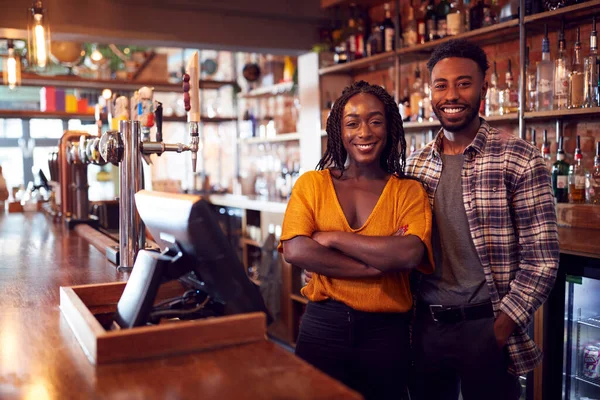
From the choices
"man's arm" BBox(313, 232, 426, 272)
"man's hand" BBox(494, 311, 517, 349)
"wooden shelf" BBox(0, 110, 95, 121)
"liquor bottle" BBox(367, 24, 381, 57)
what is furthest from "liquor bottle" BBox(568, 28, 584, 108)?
"wooden shelf" BBox(0, 110, 95, 121)

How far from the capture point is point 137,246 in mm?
1875

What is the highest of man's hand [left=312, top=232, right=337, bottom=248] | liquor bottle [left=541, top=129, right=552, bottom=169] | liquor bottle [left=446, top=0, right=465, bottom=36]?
liquor bottle [left=446, top=0, right=465, bottom=36]

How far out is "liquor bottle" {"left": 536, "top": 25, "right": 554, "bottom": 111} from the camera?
2988 millimetres

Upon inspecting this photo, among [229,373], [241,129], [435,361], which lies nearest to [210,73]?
[241,129]

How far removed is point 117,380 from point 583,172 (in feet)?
8.82

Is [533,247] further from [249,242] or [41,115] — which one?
[41,115]

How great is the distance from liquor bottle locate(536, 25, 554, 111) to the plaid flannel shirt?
1.44 m

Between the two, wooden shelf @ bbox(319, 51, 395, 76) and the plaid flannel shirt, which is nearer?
the plaid flannel shirt

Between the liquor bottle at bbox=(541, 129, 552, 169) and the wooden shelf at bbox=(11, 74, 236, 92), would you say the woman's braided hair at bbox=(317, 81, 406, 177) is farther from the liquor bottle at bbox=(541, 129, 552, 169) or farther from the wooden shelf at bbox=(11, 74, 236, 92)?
the wooden shelf at bbox=(11, 74, 236, 92)

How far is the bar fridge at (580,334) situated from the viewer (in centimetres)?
249

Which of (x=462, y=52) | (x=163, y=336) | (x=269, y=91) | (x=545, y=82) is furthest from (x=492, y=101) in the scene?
(x=269, y=91)

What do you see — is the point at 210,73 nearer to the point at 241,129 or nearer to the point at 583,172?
the point at 241,129

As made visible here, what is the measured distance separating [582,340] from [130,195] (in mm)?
1958

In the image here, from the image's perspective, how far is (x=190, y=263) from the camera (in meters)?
1.18
